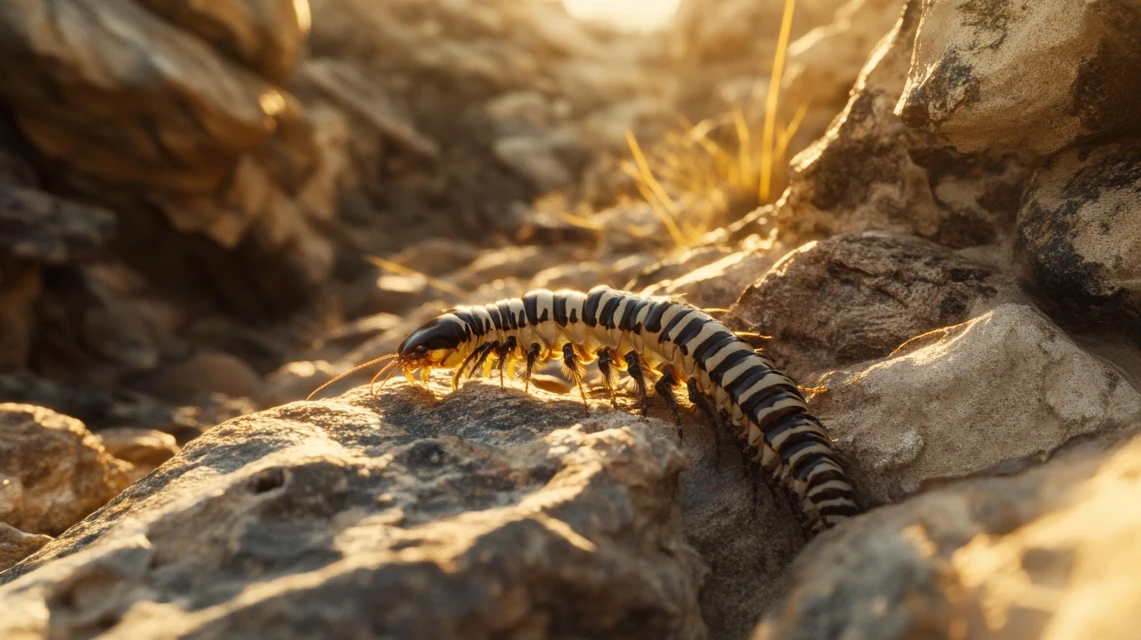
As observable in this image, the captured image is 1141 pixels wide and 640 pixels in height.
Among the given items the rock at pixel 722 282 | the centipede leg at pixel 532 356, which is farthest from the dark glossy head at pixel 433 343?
the rock at pixel 722 282

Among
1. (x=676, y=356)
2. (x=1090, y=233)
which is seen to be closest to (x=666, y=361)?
(x=676, y=356)

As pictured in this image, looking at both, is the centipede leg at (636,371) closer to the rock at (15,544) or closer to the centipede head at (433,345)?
the centipede head at (433,345)

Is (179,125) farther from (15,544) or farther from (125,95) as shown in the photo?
(15,544)

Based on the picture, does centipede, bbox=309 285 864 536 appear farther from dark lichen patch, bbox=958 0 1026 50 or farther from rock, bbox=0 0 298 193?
rock, bbox=0 0 298 193

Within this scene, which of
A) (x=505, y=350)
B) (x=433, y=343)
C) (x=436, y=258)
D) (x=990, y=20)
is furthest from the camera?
(x=436, y=258)

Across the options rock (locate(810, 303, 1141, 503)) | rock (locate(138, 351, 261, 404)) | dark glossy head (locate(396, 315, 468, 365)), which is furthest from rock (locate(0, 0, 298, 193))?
rock (locate(810, 303, 1141, 503))

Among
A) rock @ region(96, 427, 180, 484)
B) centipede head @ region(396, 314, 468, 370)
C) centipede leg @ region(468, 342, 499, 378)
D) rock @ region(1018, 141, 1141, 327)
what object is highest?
rock @ region(96, 427, 180, 484)
